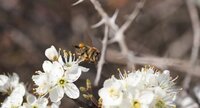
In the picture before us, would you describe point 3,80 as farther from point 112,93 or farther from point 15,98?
point 112,93

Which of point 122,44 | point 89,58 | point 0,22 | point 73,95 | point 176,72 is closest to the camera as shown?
point 73,95

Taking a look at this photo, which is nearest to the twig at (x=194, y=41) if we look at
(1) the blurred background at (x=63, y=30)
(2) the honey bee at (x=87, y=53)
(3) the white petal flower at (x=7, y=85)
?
(1) the blurred background at (x=63, y=30)

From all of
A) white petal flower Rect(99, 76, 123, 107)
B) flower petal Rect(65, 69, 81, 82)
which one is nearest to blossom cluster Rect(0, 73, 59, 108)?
flower petal Rect(65, 69, 81, 82)

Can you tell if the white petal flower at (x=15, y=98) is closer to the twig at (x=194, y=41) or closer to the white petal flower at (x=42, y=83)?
the white petal flower at (x=42, y=83)

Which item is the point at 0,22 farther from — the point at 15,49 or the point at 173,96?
the point at 173,96

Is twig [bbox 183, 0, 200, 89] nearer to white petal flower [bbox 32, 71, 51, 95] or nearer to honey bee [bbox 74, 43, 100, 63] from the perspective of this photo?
honey bee [bbox 74, 43, 100, 63]

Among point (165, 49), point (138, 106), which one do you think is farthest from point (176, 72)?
point (138, 106)
